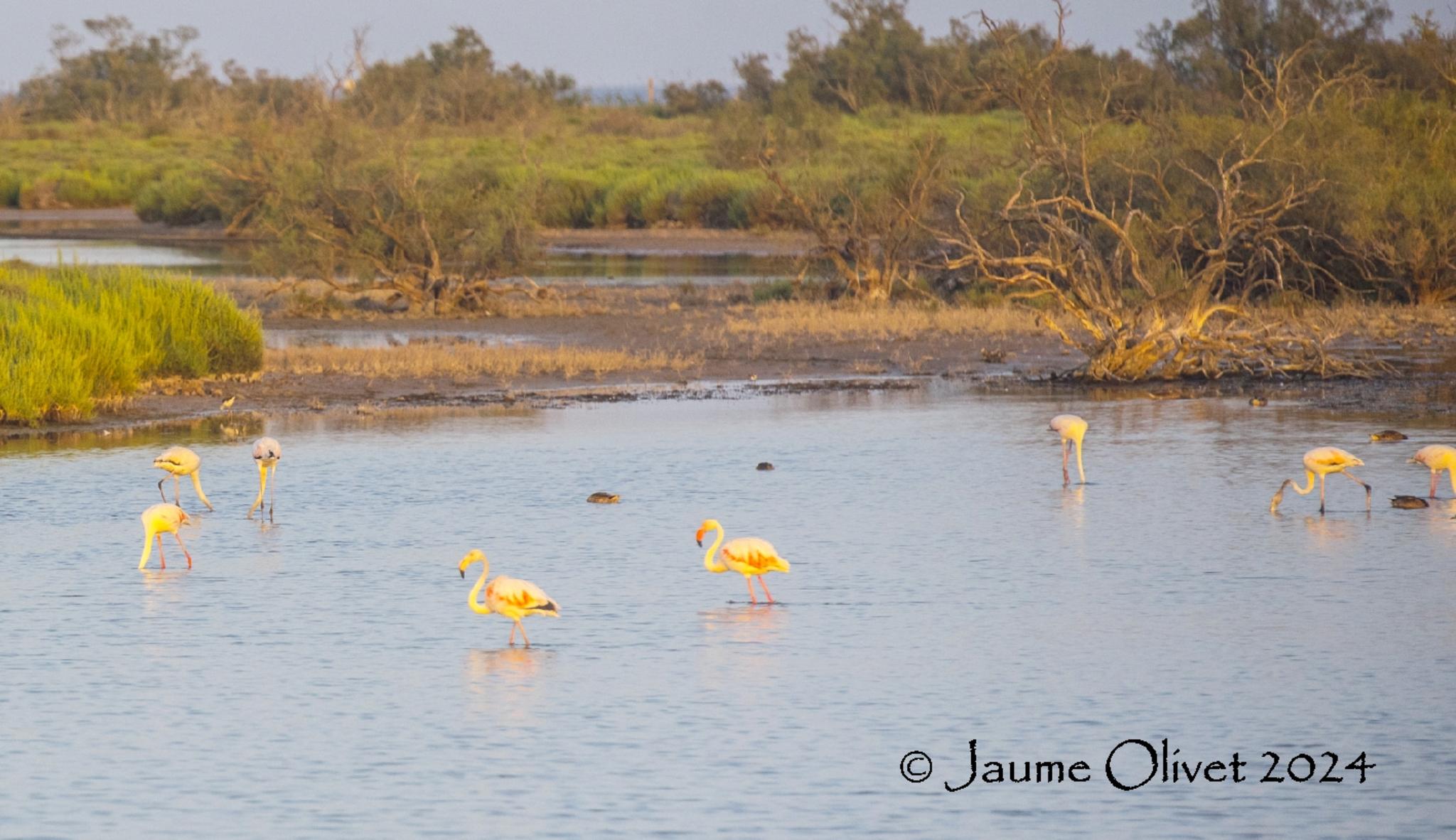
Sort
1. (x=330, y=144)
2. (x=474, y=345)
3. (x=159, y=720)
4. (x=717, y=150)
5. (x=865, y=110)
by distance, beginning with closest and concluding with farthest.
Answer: (x=159, y=720)
(x=474, y=345)
(x=330, y=144)
(x=717, y=150)
(x=865, y=110)

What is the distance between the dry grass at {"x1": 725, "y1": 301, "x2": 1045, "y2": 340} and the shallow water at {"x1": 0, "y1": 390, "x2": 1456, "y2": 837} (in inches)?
394

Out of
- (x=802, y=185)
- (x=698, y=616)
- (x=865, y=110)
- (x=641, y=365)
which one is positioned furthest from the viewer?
(x=865, y=110)

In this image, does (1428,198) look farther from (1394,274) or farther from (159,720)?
(159,720)

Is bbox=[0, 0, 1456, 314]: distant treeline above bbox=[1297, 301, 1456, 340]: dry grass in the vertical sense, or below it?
above

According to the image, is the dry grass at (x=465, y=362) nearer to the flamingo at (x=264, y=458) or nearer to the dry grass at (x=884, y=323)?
the dry grass at (x=884, y=323)

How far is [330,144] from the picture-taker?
1372 inches

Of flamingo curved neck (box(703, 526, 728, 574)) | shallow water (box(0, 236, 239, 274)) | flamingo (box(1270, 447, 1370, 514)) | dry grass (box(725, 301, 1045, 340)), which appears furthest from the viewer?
shallow water (box(0, 236, 239, 274))

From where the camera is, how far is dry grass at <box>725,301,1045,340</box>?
26.8m

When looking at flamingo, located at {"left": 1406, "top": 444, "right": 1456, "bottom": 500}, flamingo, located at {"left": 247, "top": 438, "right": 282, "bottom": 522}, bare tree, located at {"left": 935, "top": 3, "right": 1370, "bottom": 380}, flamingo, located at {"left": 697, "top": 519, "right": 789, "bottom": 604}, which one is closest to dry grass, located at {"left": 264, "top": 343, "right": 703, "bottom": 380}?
bare tree, located at {"left": 935, "top": 3, "right": 1370, "bottom": 380}

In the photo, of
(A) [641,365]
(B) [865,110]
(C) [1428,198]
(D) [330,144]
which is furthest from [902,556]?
(B) [865,110]

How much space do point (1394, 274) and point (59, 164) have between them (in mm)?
56003

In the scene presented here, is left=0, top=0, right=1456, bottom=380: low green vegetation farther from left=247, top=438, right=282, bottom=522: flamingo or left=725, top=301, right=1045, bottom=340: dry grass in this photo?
left=247, top=438, right=282, bottom=522: flamingo

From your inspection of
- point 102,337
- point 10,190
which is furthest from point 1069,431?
point 10,190

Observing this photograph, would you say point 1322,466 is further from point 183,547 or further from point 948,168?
point 948,168
